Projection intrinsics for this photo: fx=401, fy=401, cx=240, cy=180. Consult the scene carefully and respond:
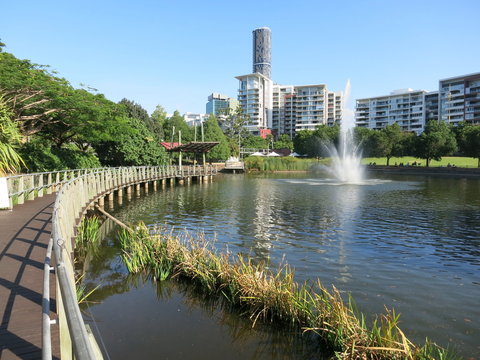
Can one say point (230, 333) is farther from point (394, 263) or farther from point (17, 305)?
point (394, 263)

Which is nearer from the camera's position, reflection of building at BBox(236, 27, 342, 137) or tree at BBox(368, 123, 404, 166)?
tree at BBox(368, 123, 404, 166)

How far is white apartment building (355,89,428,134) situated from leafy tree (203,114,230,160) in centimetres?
9160

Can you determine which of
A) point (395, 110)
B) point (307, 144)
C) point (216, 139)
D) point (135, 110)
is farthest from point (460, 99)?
point (135, 110)

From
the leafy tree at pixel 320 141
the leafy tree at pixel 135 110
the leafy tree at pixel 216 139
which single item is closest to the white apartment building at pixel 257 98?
the leafy tree at pixel 320 141

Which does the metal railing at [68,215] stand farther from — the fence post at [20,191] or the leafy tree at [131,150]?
the leafy tree at [131,150]

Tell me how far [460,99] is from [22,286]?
143626 millimetres

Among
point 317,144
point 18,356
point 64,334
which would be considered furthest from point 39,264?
point 317,144

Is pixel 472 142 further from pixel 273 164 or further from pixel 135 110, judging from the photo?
pixel 135 110

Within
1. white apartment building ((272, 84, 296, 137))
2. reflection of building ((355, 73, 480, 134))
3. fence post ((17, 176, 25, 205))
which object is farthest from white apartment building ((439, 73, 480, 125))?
fence post ((17, 176, 25, 205))

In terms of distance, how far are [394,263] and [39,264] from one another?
1009 centimetres

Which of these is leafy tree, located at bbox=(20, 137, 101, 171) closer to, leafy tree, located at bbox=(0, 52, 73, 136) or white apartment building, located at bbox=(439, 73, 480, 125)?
leafy tree, located at bbox=(0, 52, 73, 136)

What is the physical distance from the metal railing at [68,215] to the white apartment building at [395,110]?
114625 mm

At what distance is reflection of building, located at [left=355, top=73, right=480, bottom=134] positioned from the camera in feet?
404

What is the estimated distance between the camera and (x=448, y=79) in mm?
131500
